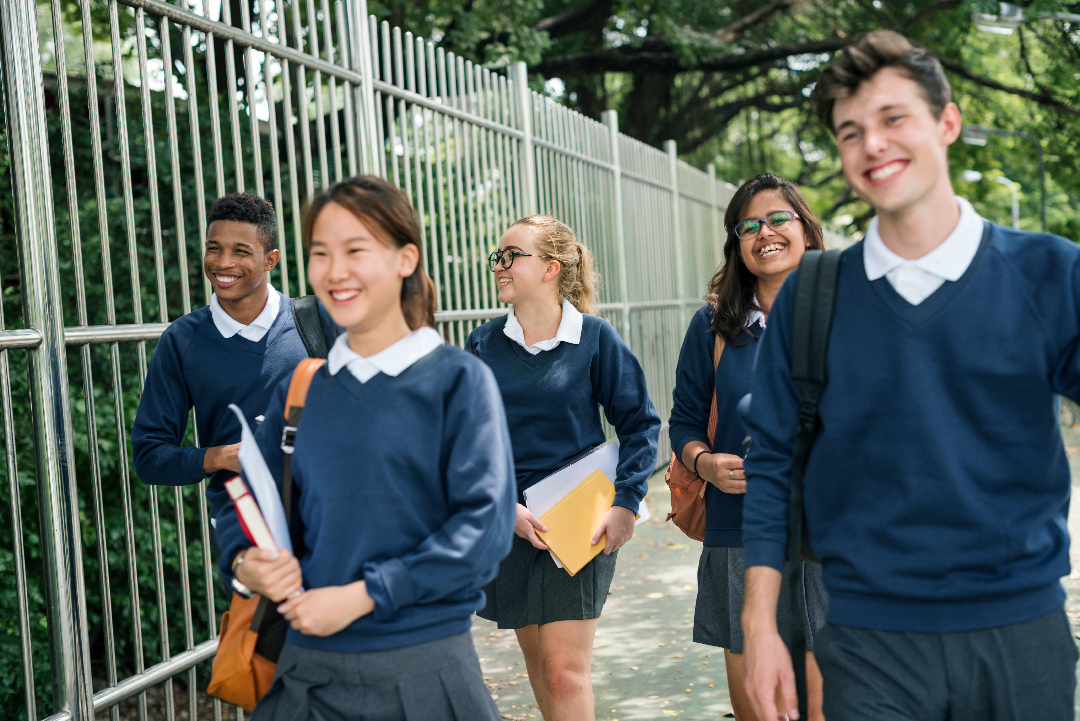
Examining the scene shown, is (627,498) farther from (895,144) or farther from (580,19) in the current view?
(580,19)

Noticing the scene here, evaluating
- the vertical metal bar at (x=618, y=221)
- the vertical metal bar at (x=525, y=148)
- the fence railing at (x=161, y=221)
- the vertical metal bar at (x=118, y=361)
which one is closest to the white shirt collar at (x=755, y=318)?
the fence railing at (x=161, y=221)

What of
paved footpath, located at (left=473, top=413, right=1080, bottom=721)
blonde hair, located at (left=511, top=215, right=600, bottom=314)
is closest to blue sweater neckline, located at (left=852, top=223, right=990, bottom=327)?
blonde hair, located at (left=511, top=215, right=600, bottom=314)

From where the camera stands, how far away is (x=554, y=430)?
3584 millimetres

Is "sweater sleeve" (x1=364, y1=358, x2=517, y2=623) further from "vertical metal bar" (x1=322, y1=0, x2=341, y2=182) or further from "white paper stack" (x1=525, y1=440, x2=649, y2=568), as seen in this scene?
"vertical metal bar" (x1=322, y1=0, x2=341, y2=182)

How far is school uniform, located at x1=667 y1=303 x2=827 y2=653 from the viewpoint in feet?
10.4

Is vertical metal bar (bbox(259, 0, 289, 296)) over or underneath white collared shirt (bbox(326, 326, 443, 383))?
over

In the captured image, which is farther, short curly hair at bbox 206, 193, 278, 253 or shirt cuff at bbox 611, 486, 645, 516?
shirt cuff at bbox 611, 486, 645, 516

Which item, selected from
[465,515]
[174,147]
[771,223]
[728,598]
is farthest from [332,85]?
[465,515]

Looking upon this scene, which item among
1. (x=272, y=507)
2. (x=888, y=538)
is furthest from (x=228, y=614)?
(x=888, y=538)

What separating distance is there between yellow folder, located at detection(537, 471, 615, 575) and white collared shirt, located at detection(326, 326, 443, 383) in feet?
4.86

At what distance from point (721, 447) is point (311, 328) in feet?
→ 4.33

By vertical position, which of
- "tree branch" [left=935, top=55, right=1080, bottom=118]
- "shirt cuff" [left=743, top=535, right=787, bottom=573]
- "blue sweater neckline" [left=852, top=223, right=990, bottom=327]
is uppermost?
"tree branch" [left=935, top=55, right=1080, bottom=118]

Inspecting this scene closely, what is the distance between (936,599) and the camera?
1.86 metres

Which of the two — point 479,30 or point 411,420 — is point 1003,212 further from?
point 411,420
